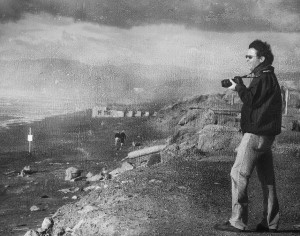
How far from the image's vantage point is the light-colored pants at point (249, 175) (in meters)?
4.81

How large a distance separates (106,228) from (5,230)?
15.2 ft

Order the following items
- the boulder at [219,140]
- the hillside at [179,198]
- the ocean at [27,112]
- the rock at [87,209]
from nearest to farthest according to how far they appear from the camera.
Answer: the hillside at [179,198]
the rock at [87,209]
the boulder at [219,140]
the ocean at [27,112]

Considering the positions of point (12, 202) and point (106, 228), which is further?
point (12, 202)

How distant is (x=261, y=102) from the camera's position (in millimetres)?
4770

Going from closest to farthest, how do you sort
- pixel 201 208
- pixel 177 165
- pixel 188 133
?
pixel 201 208
pixel 177 165
pixel 188 133

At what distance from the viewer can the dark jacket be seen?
4.73 metres

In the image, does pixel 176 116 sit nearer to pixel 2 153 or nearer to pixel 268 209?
pixel 2 153

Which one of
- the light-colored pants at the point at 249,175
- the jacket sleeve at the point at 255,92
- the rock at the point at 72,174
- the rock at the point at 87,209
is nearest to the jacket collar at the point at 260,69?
the jacket sleeve at the point at 255,92

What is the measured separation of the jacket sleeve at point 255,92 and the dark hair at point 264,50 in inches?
12.3

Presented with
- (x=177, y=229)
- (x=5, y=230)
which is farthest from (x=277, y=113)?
(x=5, y=230)

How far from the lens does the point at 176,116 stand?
3662cm

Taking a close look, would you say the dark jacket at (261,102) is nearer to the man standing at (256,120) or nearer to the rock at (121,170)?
the man standing at (256,120)

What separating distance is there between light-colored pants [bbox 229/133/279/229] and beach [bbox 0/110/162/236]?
6.23 m

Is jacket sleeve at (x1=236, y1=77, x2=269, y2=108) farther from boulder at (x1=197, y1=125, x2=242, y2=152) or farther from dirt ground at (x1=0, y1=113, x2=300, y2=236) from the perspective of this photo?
boulder at (x1=197, y1=125, x2=242, y2=152)
